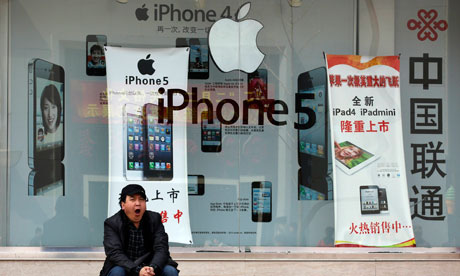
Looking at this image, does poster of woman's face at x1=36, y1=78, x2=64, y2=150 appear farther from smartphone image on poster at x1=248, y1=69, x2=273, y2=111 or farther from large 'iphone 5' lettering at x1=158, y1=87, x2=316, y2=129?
smartphone image on poster at x1=248, y1=69, x2=273, y2=111

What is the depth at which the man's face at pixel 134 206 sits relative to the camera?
508 cm

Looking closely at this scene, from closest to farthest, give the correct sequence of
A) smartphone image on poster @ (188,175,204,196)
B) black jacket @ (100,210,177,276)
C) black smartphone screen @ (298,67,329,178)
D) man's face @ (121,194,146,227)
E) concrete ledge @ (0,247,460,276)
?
black jacket @ (100,210,177,276), man's face @ (121,194,146,227), concrete ledge @ (0,247,460,276), smartphone image on poster @ (188,175,204,196), black smartphone screen @ (298,67,329,178)

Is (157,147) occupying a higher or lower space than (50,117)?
lower

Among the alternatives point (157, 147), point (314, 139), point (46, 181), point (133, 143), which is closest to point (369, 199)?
point (314, 139)

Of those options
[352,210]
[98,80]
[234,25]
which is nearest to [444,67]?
[352,210]

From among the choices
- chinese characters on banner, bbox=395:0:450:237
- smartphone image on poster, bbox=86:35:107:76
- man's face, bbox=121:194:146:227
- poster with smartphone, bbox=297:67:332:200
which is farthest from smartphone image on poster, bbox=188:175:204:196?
chinese characters on banner, bbox=395:0:450:237

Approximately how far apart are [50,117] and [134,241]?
252cm

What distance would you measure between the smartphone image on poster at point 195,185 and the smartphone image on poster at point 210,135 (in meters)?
0.32

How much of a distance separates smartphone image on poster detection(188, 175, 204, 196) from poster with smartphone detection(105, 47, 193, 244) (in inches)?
2.3

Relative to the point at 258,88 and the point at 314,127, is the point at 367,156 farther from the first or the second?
the point at 258,88

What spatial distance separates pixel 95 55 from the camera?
279 inches

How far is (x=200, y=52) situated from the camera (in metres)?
7.14

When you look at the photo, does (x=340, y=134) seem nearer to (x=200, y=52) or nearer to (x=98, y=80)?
(x=200, y=52)

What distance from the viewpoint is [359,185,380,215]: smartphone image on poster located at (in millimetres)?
7105
